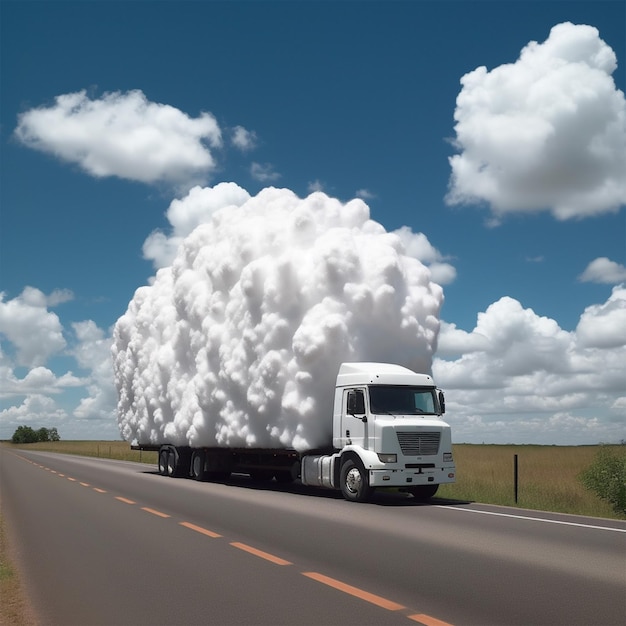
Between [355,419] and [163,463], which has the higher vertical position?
[355,419]

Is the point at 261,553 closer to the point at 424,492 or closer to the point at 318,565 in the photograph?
the point at 318,565

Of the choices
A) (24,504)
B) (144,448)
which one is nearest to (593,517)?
(24,504)

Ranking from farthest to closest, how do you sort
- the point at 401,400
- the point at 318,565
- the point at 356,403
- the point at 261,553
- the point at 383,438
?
1. the point at 401,400
2. the point at 356,403
3. the point at 383,438
4. the point at 261,553
5. the point at 318,565

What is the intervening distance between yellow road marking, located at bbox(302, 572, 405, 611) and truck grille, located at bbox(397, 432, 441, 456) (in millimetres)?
8619

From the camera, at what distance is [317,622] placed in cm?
600

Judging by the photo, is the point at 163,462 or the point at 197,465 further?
the point at 163,462

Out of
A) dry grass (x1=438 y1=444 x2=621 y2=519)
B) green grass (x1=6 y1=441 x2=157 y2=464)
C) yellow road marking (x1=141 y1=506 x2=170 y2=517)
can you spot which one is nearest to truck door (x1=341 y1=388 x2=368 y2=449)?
dry grass (x1=438 y1=444 x2=621 y2=519)

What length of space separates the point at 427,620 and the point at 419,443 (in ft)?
34.8

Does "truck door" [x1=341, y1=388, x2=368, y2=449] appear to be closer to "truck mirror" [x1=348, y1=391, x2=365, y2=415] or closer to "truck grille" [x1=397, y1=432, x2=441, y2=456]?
"truck mirror" [x1=348, y1=391, x2=365, y2=415]

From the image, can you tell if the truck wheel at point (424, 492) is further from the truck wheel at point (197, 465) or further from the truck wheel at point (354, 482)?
the truck wheel at point (197, 465)

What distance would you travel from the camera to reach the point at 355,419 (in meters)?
17.2

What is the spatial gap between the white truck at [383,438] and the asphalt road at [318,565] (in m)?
1.19

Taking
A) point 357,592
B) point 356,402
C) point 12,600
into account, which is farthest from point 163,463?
point 357,592

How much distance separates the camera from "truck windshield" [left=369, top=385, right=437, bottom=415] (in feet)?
55.6
